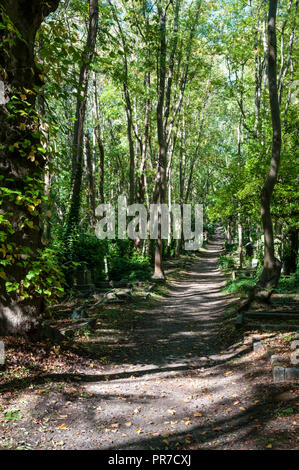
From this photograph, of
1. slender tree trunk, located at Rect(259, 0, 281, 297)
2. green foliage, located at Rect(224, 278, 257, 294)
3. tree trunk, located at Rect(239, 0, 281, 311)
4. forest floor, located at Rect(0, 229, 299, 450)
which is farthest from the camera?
green foliage, located at Rect(224, 278, 257, 294)

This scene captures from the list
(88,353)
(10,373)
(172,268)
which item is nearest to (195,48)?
(172,268)

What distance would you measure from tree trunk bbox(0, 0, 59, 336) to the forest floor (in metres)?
0.52

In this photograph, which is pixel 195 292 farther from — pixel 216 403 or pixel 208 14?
pixel 208 14

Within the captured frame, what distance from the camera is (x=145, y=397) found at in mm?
5270

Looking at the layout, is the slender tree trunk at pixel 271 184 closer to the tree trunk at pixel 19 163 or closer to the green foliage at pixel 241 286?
the green foliage at pixel 241 286

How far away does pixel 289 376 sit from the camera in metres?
5.11

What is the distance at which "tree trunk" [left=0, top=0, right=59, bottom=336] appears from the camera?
194 inches

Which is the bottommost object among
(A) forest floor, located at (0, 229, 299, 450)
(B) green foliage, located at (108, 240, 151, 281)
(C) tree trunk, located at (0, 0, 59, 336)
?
(A) forest floor, located at (0, 229, 299, 450)

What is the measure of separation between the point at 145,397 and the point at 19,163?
3.80 metres

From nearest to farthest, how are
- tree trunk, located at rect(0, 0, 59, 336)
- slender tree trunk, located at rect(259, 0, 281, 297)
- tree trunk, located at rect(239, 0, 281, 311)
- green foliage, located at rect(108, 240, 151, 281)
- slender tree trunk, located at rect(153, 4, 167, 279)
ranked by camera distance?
tree trunk, located at rect(0, 0, 59, 336) < slender tree trunk, located at rect(259, 0, 281, 297) < tree trunk, located at rect(239, 0, 281, 311) < slender tree trunk, located at rect(153, 4, 167, 279) < green foliage, located at rect(108, 240, 151, 281)

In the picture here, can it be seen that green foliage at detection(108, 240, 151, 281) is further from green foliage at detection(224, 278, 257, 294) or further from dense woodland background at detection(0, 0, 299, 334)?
green foliage at detection(224, 278, 257, 294)

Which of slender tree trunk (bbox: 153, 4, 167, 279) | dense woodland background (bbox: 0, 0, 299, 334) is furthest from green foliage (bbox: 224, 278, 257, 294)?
slender tree trunk (bbox: 153, 4, 167, 279)

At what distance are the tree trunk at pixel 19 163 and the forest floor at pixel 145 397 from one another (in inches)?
20.5

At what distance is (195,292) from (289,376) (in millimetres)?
11050
